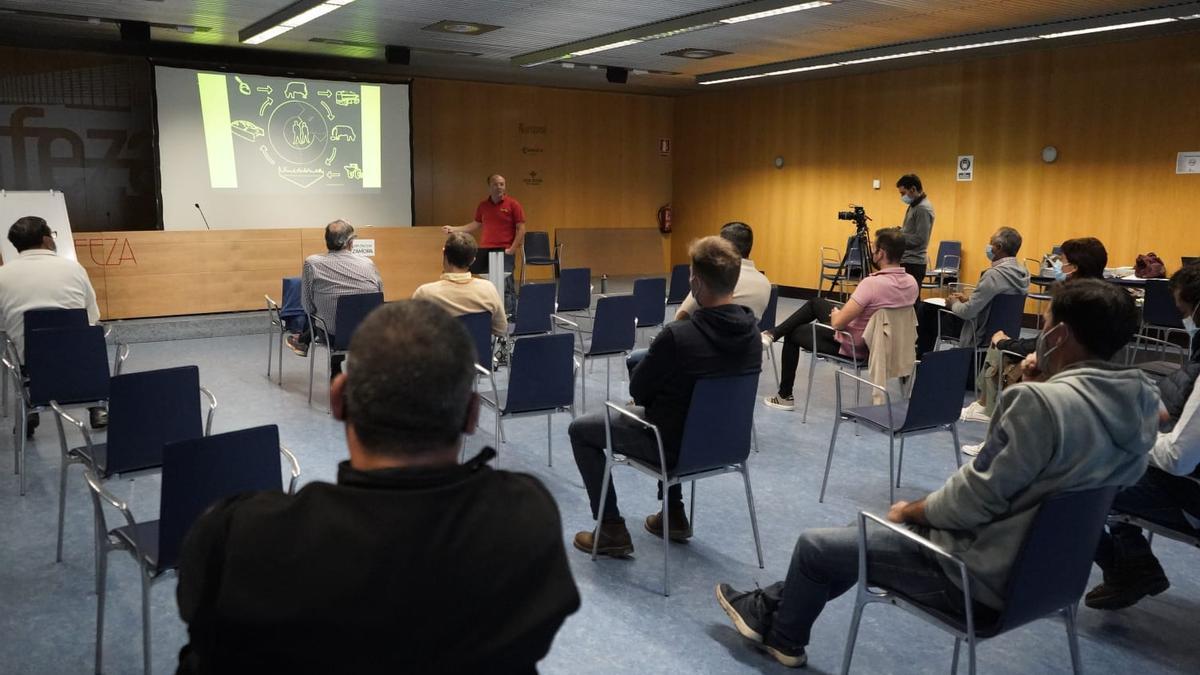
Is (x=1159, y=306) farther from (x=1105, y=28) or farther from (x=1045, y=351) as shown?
(x=1045, y=351)

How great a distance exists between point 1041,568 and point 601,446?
5.80 ft

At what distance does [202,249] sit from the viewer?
28.0ft

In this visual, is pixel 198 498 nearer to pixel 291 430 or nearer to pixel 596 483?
pixel 596 483

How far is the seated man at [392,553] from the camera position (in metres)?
1.13

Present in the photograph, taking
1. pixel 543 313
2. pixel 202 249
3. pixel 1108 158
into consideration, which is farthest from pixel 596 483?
pixel 1108 158

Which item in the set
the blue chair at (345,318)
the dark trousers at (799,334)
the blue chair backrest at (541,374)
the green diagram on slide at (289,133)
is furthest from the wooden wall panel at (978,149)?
the blue chair at (345,318)

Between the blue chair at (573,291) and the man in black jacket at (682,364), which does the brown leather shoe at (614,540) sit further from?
the blue chair at (573,291)

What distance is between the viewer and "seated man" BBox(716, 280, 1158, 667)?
207cm

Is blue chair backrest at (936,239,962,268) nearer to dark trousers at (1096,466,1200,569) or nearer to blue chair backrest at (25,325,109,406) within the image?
dark trousers at (1096,466,1200,569)

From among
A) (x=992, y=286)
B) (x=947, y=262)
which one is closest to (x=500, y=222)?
(x=992, y=286)

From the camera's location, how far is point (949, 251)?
10055 mm

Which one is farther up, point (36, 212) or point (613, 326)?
point (36, 212)

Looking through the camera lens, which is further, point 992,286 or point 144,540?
point 992,286

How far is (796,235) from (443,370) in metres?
11.3
